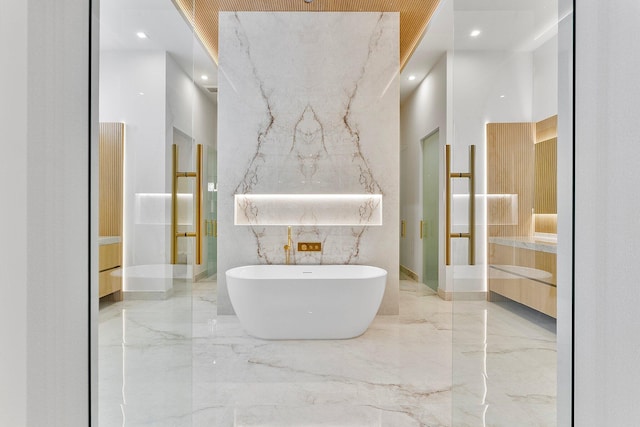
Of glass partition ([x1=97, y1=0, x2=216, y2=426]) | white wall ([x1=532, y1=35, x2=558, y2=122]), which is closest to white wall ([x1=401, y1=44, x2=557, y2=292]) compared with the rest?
white wall ([x1=532, y1=35, x2=558, y2=122])

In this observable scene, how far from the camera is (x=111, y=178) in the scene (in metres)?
0.87

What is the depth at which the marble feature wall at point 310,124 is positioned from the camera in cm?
351

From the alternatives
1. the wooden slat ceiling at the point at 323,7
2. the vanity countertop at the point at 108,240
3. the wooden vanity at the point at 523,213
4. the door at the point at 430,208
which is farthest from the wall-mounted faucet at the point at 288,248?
the vanity countertop at the point at 108,240

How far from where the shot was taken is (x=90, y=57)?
0.73 metres

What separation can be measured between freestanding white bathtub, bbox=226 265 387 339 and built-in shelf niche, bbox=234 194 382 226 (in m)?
0.91

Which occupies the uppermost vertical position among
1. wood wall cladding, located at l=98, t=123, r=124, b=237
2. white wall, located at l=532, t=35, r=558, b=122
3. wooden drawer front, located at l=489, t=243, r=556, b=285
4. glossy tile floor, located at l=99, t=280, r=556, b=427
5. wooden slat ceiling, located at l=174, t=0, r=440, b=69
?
wooden slat ceiling, located at l=174, t=0, r=440, b=69

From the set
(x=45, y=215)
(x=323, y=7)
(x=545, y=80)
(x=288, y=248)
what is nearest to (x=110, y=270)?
(x=45, y=215)

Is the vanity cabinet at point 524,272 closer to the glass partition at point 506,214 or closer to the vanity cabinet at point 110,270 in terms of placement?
the glass partition at point 506,214

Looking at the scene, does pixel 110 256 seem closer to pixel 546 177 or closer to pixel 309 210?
pixel 546 177

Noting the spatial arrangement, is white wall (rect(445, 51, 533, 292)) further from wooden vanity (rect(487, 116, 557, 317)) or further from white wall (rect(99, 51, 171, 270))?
white wall (rect(99, 51, 171, 270))

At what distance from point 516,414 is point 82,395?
3.68ft

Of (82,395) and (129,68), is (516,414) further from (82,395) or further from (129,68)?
(129,68)

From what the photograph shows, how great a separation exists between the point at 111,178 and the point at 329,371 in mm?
1843

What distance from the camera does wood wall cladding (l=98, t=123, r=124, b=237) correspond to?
0.83 meters
